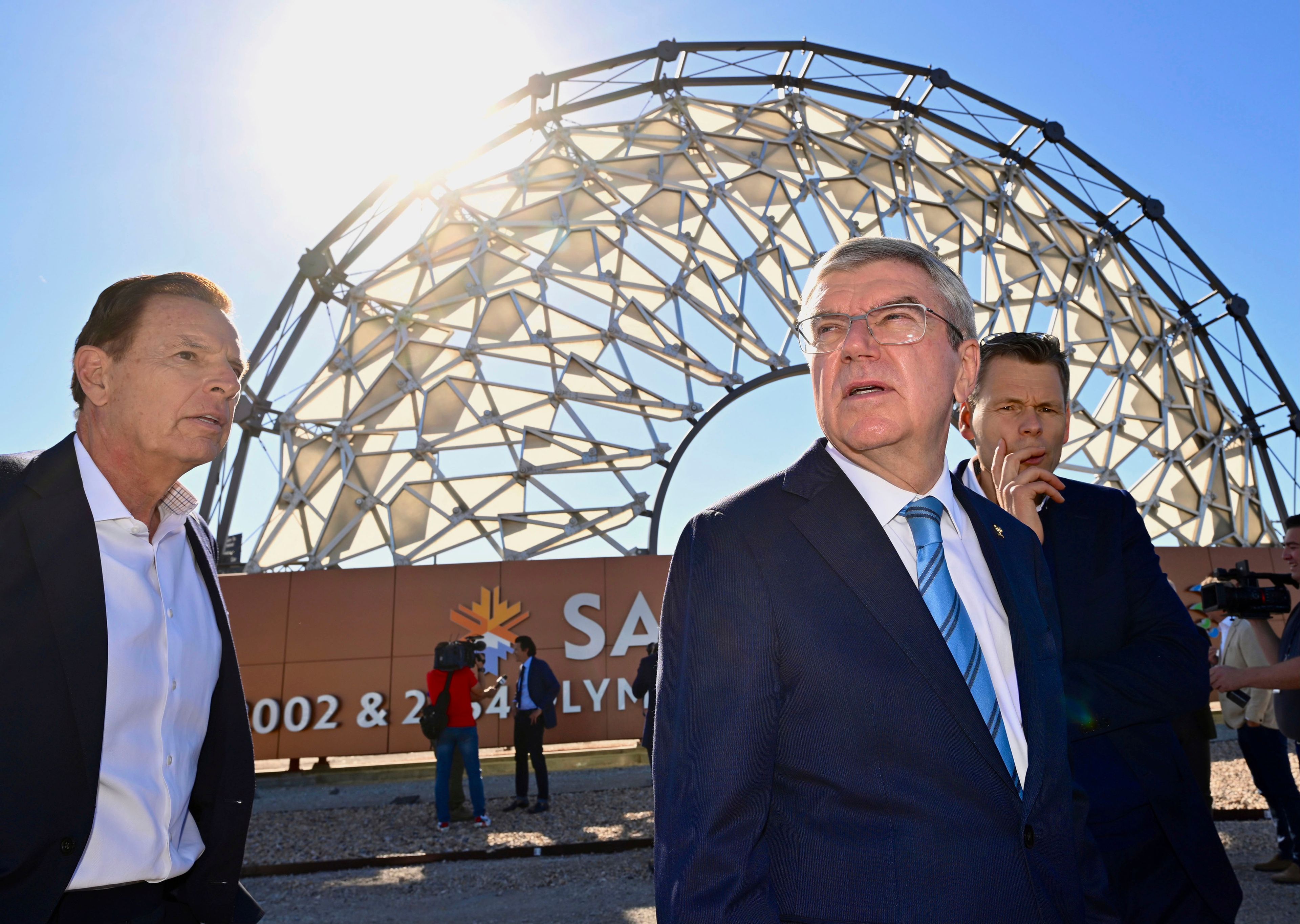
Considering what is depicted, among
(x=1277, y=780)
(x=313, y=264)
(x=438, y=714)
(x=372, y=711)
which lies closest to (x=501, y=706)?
(x=372, y=711)

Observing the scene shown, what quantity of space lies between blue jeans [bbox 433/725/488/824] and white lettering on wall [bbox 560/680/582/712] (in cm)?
496

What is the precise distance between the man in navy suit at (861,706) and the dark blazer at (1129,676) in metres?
0.36

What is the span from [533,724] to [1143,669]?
8.23m

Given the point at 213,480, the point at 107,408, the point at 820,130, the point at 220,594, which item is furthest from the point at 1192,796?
the point at 820,130

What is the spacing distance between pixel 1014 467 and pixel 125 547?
2235 mm

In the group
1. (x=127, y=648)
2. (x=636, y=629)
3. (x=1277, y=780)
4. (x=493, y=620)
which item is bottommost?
(x=1277, y=780)

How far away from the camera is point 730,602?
147 centimetres

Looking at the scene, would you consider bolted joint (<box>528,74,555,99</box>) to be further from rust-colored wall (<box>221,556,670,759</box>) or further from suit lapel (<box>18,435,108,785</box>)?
suit lapel (<box>18,435,108,785</box>)

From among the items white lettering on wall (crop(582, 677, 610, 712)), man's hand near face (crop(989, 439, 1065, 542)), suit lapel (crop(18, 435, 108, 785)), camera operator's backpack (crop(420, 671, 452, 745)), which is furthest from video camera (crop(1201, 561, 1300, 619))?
white lettering on wall (crop(582, 677, 610, 712))

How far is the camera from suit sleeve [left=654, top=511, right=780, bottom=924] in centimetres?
129

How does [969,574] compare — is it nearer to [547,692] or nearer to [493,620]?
[547,692]

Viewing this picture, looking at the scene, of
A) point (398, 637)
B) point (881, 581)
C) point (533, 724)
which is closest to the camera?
point (881, 581)

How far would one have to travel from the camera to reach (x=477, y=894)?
20.0ft

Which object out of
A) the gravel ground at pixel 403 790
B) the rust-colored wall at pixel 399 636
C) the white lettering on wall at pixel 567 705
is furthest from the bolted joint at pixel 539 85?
the gravel ground at pixel 403 790
